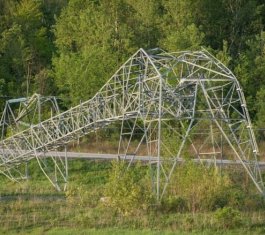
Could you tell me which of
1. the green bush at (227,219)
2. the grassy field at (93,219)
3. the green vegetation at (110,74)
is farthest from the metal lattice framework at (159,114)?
the green bush at (227,219)

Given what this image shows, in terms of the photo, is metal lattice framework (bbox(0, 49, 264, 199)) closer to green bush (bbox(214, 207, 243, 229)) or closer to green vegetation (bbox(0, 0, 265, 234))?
green vegetation (bbox(0, 0, 265, 234))

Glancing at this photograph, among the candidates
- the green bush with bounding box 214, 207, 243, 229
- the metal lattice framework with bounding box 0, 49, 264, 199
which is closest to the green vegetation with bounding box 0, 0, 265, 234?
the green bush with bounding box 214, 207, 243, 229

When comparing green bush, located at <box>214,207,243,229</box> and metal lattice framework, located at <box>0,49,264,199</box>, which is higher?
metal lattice framework, located at <box>0,49,264,199</box>

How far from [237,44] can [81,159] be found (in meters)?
22.9

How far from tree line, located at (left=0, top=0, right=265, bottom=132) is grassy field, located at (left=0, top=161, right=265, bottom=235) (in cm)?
2181

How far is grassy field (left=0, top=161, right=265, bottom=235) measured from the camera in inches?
704

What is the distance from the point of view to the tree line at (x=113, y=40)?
149 ft

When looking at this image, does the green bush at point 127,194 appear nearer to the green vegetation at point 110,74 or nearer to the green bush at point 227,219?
the green vegetation at point 110,74

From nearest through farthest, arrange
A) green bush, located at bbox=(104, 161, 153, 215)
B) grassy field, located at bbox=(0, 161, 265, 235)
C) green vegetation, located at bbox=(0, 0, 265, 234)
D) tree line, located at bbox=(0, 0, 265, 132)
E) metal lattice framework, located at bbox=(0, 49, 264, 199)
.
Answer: grassy field, located at bbox=(0, 161, 265, 235) < green vegetation, located at bbox=(0, 0, 265, 234) < green bush, located at bbox=(104, 161, 153, 215) < metal lattice framework, located at bbox=(0, 49, 264, 199) < tree line, located at bbox=(0, 0, 265, 132)

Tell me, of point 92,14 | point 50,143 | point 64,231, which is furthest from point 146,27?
point 64,231

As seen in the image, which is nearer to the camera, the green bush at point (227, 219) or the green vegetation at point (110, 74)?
the green bush at point (227, 219)

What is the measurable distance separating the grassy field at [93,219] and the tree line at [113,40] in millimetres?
21809

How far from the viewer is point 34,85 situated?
5109 cm

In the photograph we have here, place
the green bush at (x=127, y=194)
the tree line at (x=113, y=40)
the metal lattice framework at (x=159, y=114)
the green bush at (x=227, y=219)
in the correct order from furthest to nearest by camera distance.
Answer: the tree line at (x=113, y=40) → the metal lattice framework at (x=159, y=114) → the green bush at (x=127, y=194) → the green bush at (x=227, y=219)
